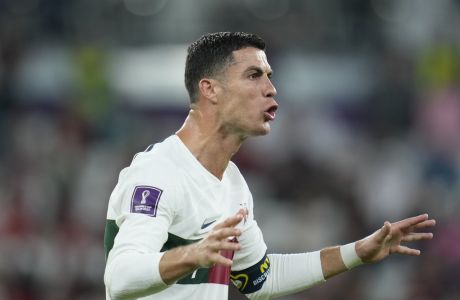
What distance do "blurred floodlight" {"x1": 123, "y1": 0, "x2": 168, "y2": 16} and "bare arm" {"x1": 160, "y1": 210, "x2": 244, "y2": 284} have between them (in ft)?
35.1

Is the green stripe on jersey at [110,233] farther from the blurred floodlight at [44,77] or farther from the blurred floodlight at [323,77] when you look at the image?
the blurred floodlight at [44,77]

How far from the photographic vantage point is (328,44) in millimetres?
13789

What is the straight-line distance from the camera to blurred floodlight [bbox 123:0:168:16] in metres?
15.1

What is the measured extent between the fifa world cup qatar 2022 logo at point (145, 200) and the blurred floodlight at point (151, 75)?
8570mm

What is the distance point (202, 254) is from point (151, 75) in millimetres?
10307

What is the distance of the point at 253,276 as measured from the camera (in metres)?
6.05

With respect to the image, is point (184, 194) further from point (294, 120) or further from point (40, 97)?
point (40, 97)

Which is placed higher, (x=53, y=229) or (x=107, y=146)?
(x=107, y=146)

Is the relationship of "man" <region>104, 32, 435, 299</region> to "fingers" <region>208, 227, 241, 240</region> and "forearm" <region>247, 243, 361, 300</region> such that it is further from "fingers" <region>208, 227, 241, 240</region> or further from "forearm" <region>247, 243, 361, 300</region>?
"fingers" <region>208, 227, 241, 240</region>

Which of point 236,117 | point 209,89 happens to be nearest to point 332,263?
point 236,117

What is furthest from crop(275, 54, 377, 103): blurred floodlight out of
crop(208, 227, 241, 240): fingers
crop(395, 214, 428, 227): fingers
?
crop(208, 227, 241, 240): fingers

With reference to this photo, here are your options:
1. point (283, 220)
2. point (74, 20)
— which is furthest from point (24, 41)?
point (283, 220)

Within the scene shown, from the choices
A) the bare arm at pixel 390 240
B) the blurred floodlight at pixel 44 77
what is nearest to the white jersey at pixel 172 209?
the bare arm at pixel 390 240

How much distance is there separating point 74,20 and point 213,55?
32.2 ft
